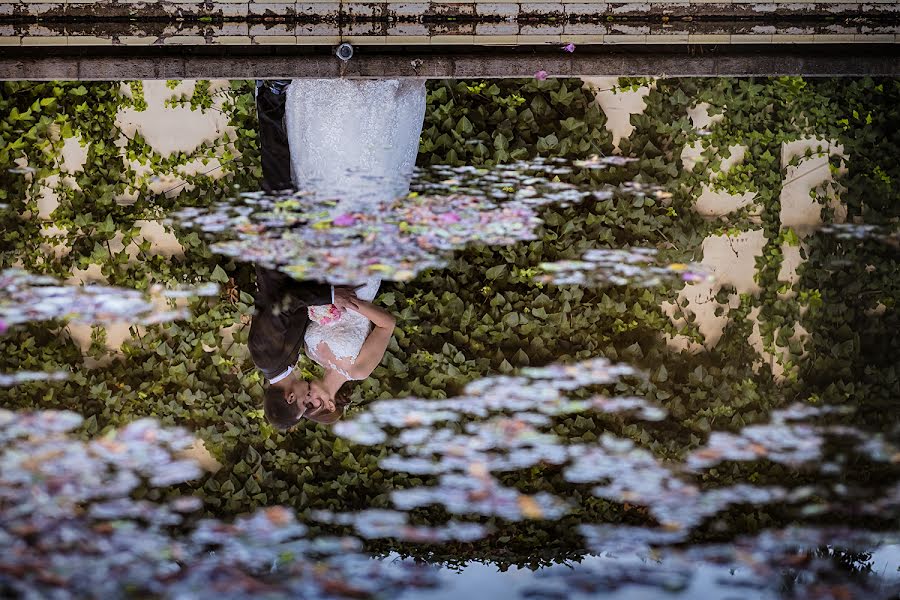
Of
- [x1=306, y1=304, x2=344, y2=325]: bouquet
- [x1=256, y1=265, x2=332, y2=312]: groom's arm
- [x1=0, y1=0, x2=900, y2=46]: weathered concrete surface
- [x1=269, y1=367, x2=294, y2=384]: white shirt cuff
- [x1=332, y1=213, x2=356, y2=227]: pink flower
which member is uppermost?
[x1=0, y1=0, x2=900, y2=46]: weathered concrete surface

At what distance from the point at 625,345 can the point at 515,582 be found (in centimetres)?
105

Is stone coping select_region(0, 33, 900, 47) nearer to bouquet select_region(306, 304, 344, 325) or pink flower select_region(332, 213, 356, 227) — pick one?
pink flower select_region(332, 213, 356, 227)

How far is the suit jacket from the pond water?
10 mm

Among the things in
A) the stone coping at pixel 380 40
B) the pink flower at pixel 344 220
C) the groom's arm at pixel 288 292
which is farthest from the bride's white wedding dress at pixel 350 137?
the groom's arm at pixel 288 292

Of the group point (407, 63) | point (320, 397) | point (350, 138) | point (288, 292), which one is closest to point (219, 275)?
point (288, 292)

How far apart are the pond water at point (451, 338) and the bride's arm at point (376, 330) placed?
0.03 ft

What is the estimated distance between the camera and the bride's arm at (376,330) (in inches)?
118

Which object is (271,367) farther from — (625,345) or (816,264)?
(816,264)

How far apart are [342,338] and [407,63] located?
1265mm

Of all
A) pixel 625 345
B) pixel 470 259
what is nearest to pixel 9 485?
pixel 470 259

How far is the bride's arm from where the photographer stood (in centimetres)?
300

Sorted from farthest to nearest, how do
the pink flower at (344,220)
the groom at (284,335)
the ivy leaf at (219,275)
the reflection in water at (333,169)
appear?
the pink flower at (344,220), the ivy leaf at (219,275), the reflection in water at (333,169), the groom at (284,335)

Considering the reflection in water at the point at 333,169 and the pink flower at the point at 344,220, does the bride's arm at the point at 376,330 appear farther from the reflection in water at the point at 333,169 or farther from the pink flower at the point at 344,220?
the pink flower at the point at 344,220

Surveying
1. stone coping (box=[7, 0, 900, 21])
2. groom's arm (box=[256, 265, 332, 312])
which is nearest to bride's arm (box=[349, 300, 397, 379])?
groom's arm (box=[256, 265, 332, 312])
